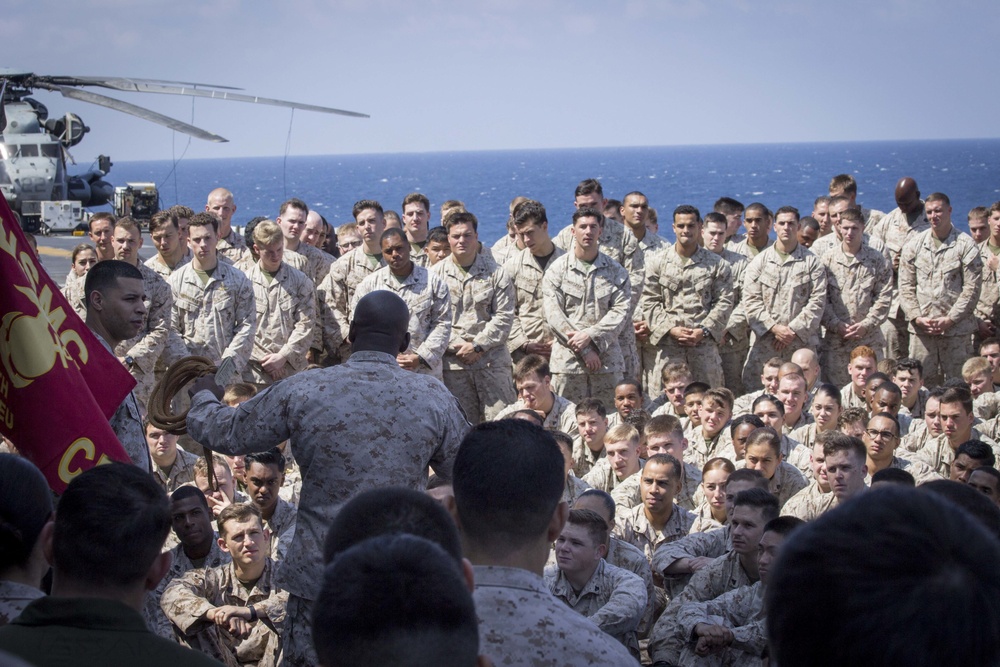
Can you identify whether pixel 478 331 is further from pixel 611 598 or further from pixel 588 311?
pixel 611 598

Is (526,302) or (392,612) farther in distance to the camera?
(526,302)

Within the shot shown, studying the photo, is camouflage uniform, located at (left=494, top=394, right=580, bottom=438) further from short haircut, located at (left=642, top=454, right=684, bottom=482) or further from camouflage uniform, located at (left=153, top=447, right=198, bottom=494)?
camouflage uniform, located at (left=153, top=447, right=198, bottom=494)

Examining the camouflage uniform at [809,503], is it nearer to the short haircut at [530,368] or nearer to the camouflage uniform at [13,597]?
the short haircut at [530,368]

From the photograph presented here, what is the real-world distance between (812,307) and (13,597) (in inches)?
324

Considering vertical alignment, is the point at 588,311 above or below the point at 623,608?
above

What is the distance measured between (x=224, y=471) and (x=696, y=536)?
2865 mm

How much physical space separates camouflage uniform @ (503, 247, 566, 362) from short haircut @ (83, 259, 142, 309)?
542cm

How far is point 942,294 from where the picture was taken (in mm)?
10352

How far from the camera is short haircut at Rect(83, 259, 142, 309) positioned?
4.71 metres

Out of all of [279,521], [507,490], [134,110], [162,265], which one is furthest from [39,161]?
[507,490]

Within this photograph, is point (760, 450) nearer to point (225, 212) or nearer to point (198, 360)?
point (198, 360)

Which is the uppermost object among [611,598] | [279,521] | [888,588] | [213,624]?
[888,588]

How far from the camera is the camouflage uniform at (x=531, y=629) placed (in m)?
2.54

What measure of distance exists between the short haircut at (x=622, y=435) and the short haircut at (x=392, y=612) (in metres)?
5.42
